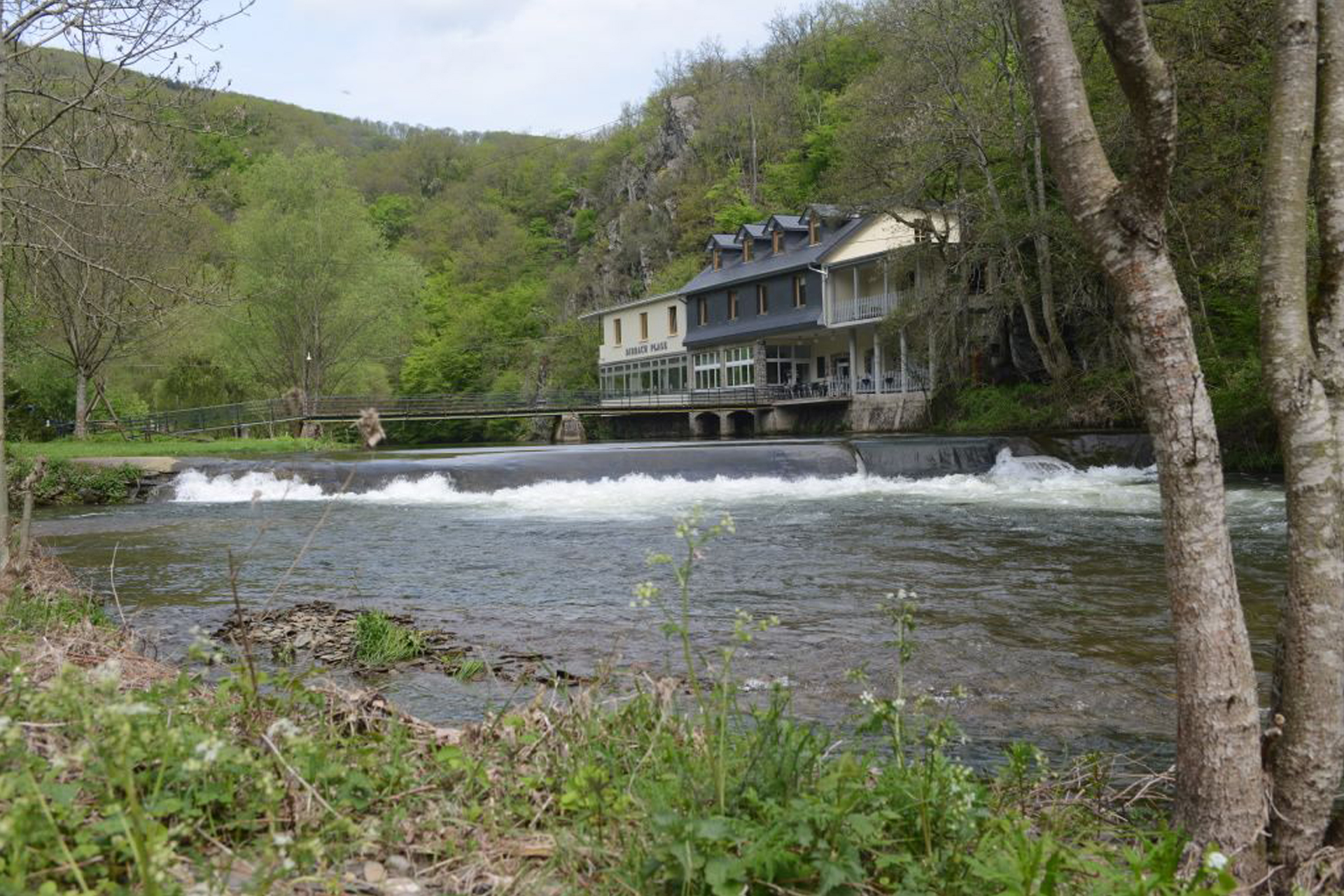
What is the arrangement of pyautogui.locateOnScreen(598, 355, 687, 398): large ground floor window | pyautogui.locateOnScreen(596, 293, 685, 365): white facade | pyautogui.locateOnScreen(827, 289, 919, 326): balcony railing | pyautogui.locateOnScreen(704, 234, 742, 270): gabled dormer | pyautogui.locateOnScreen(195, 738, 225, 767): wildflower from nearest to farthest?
pyautogui.locateOnScreen(195, 738, 225, 767): wildflower < pyautogui.locateOnScreen(827, 289, 919, 326): balcony railing < pyautogui.locateOnScreen(704, 234, 742, 270): gabled dormer < pyautogui.locateOnScreen(598, 355, 687, 398): large ground floor window < pyautogui.locateOnScreen(596, 293, 685, 365): white facade

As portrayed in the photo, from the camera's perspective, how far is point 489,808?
105 inches

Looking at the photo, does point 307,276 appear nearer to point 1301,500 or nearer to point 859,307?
point 859,307

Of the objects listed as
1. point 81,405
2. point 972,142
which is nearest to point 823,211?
point 972,142

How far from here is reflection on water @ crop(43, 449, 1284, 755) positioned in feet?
19.0

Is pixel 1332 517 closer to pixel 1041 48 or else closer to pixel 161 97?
pixel 1041 48

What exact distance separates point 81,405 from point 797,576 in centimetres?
2795

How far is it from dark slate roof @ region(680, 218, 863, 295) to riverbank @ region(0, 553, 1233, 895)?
3819 cm

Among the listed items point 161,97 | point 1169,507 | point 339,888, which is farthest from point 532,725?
point 161,97

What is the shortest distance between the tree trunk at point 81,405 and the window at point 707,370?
1028 inches

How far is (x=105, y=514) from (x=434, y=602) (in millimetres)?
11383

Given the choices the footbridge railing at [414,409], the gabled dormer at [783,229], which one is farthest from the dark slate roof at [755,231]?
the footbridge railing at [414,409]

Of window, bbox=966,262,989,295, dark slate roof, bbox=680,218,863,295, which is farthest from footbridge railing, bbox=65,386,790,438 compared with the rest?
window, bbox=966,262,989,295

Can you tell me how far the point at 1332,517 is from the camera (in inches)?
123

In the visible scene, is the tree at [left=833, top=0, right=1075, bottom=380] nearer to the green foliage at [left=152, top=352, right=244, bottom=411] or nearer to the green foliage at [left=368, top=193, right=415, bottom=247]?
the green foliage at [left=152, top=352, right=244, bottom=411]
